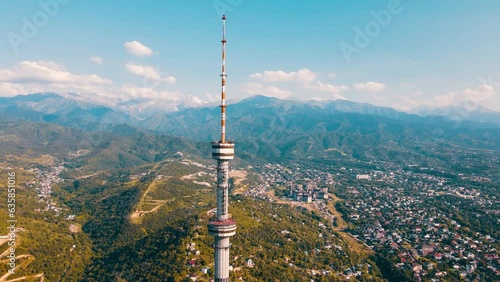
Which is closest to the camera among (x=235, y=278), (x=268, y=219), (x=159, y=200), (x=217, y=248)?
(x=217, y=248)

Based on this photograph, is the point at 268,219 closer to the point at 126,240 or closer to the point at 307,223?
the point at 307,223

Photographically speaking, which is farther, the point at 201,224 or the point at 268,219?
the point at 268,219

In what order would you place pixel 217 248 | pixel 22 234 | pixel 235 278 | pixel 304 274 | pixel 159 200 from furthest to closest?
pixel 159 200 < pixel 22 234 < pixel 304 274 < pixel 235 278 < pixel 217 248

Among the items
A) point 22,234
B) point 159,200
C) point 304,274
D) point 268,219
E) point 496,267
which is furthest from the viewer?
point 159,200

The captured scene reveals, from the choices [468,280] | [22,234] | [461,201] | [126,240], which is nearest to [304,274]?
[468,280]

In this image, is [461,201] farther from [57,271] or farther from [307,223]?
[57,271]

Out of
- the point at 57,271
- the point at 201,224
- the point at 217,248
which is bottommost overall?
the point at 57,271

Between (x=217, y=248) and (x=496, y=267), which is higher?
(x=217, y=248)

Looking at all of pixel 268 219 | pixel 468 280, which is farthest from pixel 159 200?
pixel 468 280

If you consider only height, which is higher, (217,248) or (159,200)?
(217,248)
